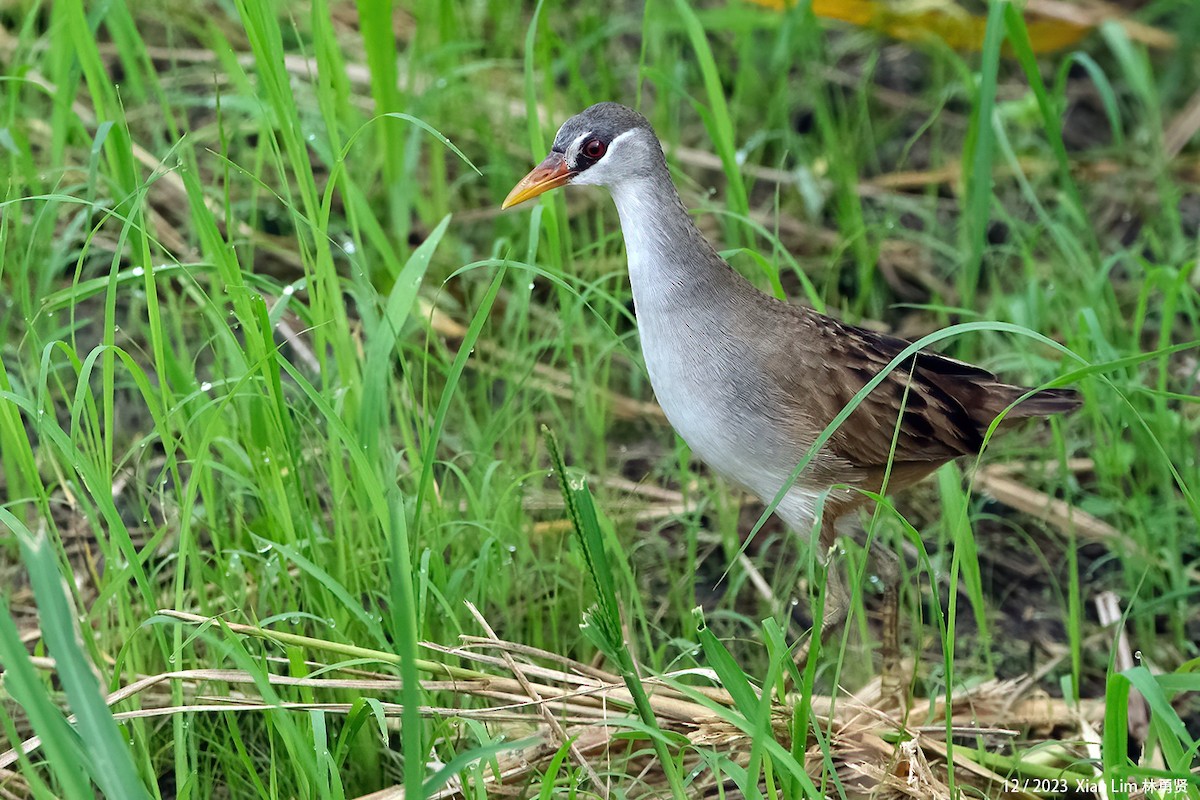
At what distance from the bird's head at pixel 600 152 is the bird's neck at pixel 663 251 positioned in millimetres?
45

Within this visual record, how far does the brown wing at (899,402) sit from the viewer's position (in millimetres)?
3000

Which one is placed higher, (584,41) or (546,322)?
(584,41)

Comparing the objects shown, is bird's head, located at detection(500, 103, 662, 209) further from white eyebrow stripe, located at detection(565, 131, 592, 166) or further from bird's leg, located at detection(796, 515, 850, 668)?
bird's leg, located at detection(796, 515, 850, 668)

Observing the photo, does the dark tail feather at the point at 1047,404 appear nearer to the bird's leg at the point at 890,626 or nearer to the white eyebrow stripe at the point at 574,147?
the bird's leg at the point at 890,626

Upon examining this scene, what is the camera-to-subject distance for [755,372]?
2887 mm

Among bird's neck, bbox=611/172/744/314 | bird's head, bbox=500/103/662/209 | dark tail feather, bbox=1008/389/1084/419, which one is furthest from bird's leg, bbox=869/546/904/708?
bird's head, bbox=500/103/662/209

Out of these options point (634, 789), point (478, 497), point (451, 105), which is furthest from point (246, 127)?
point (634, 789)

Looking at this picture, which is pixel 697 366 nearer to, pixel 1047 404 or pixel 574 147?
pixel 574 147

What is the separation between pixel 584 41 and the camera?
4410 mm

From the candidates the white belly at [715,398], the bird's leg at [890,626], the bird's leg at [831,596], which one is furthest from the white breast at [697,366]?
the bird's leg at [890,626]

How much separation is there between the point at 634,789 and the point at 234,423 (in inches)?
48.6

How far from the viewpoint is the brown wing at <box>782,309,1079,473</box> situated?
300 cm

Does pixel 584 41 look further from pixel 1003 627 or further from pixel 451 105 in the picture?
pixel 1003 627

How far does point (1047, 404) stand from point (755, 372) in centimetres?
75
